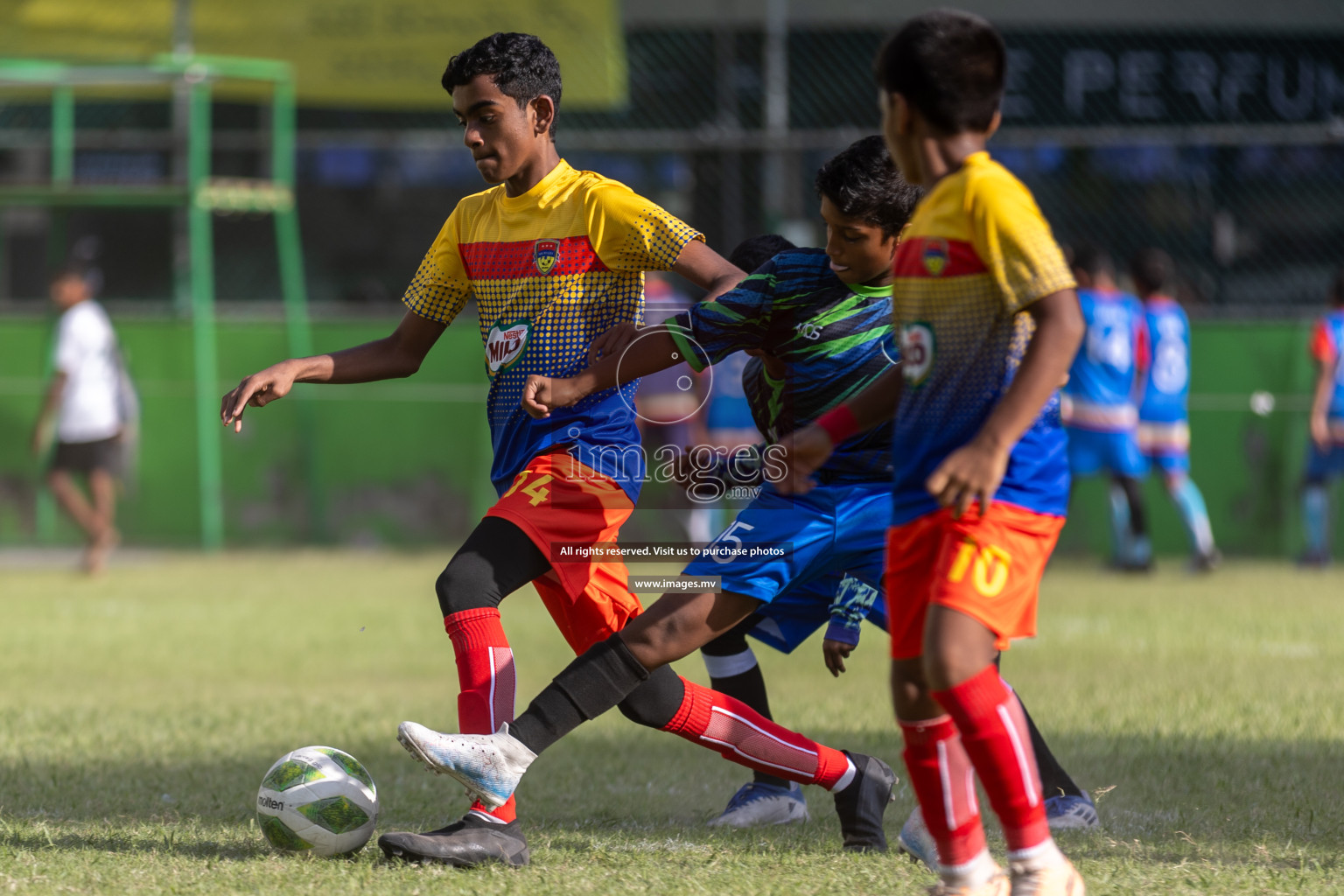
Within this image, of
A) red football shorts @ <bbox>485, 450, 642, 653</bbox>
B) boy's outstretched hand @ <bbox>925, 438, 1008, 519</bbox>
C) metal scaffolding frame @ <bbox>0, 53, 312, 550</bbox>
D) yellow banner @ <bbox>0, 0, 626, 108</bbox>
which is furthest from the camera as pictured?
yellow banner @ <bbox>0, 0, 626, 108</bbox>

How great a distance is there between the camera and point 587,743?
566 cm

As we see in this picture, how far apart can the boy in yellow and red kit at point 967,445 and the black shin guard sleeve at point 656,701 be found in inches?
35.7

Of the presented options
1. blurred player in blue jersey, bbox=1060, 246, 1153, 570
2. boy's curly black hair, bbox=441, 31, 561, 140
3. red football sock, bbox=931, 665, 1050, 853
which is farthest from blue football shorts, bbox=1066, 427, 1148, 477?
red football sock, bbox=931, 665, 1050, 853

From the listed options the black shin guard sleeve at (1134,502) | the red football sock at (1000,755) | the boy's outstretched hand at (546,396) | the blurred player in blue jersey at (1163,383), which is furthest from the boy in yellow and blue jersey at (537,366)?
the blurred player in blue jersey at (1163,383)

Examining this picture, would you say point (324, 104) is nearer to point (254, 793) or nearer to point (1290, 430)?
point (1290, 430)

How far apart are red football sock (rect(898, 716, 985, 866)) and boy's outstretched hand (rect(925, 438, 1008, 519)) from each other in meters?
0.53

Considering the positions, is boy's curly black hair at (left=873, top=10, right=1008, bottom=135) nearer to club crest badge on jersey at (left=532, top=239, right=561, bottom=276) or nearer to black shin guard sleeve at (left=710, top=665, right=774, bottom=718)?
club crest badge on jersey at (left=532, top=239, right=561, bottom=276)

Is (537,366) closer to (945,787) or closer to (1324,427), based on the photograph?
(945,787)

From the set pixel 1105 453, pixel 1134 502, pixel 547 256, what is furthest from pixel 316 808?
pixel 1105 453

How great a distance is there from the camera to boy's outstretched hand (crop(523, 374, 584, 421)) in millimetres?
3613

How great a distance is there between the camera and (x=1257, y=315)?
12.3m

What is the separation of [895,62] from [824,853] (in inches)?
79.3

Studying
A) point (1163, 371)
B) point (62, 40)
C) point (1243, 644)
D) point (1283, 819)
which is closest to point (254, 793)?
point (1283, 819)

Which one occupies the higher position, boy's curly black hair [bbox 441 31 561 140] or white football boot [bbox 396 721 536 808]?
boy's curly black hair [bbox 441 31 561 140]
